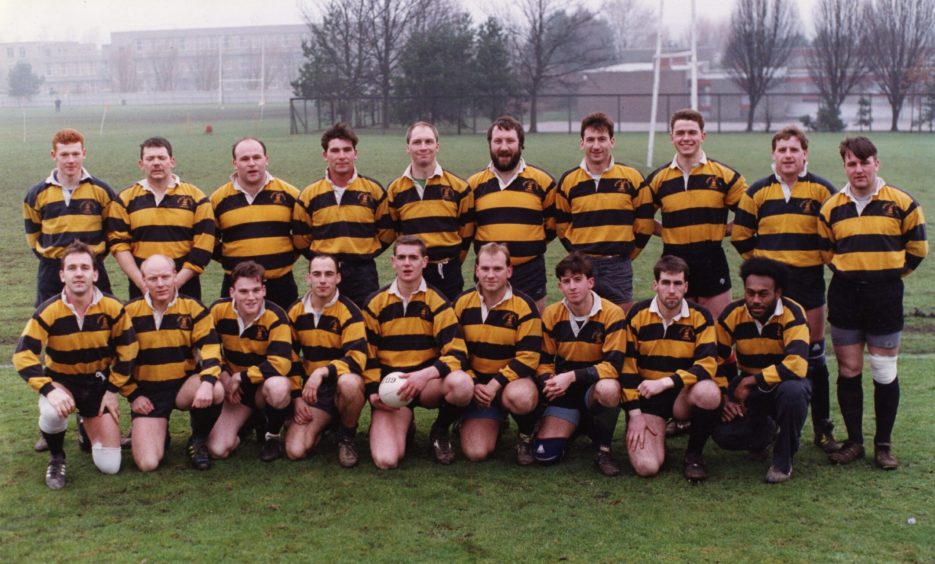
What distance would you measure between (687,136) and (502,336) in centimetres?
141

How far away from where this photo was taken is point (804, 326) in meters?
4.55

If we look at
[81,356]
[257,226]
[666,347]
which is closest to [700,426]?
[666,347]

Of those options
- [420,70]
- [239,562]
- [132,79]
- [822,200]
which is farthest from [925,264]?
[132,79]

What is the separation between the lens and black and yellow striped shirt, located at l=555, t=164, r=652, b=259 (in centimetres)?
526

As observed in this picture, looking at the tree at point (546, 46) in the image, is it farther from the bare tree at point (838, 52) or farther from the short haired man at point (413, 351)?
the short haired man at point (413, 351)

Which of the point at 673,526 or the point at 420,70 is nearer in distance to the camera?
the point at 673,526

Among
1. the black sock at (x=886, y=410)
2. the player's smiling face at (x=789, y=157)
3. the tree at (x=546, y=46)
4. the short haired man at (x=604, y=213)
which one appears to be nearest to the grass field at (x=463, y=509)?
the black sock at (x=886, y=410)

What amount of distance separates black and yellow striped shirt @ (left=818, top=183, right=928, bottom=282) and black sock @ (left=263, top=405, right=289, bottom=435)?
9.07ft

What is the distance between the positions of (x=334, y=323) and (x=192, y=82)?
69671mm

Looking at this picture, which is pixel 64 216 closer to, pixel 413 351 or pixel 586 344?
pixel 413 351

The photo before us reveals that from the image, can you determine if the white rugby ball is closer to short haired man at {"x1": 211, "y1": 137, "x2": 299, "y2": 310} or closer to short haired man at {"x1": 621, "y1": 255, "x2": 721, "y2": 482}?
short haired man at {"x1": 211, "y1": 137, "x2": 299, "y2": 310}

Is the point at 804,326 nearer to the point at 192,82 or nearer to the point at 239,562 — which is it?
the point at 239,562

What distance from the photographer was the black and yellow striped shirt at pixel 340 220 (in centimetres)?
530

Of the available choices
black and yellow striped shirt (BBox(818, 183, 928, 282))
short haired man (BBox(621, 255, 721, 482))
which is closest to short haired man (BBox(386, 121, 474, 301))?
short haired man (BBox(621, 255, 721, 482))
